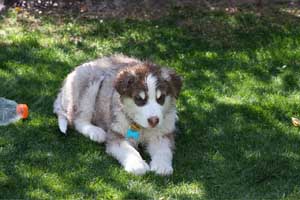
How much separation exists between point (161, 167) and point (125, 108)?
0.68 metres

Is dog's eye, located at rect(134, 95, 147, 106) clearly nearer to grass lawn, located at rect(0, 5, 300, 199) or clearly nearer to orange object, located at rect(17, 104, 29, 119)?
grass lawn, located at rect(0, 5, 300, 199)

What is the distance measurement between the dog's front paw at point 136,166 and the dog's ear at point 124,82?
615 mm

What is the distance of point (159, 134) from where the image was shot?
6191 mm

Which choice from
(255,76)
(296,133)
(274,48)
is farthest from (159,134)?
(274,48)

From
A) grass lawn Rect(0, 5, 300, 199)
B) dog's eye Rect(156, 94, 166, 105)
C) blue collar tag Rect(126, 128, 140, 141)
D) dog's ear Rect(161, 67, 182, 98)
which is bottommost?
grass lawn Rect(0, 5, 300, 199)

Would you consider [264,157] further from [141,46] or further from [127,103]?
[141,46]

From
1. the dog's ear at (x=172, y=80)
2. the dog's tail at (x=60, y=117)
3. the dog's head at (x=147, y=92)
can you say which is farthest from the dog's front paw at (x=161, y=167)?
the dog's tail at (x=60, y=117)

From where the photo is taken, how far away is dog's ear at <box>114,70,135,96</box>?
19.3 ft

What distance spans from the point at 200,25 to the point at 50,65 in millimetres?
2465

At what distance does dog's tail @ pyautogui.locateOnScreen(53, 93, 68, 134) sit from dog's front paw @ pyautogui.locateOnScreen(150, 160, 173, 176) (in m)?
1.06

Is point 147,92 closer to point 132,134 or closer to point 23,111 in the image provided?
point 132,134

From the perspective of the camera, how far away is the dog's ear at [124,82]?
5894 millimetres

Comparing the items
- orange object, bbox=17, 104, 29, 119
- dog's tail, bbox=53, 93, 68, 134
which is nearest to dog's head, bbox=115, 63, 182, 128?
dog's tail, bbox=53, 93, 68, 134

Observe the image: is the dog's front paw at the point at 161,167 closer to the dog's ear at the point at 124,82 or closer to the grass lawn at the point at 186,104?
the grass lawn at the point at 186,104
